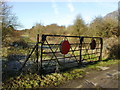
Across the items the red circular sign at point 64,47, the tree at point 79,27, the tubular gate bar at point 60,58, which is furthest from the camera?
the tree at point 79,27

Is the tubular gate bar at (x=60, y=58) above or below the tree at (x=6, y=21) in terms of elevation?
below

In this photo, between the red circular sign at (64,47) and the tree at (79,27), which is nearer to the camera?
the red circular sign at (64,47)

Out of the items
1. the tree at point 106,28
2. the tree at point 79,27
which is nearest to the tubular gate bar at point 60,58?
the tree at point 106,28

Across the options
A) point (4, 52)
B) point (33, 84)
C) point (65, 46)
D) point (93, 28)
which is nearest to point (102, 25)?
point (93, 28)

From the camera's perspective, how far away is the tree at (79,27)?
22786 millimetres

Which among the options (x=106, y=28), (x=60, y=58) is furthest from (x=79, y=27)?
(x=60, y=58)

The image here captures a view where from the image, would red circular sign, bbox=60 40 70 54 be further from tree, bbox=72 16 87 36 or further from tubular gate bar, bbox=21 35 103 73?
tree, bbox=72 16 87 36

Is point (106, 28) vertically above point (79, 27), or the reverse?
point (79, 27)

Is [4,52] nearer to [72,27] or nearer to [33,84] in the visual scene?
[33,84]

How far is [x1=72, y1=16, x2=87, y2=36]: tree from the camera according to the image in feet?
74.8

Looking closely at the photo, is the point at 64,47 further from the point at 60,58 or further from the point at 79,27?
the point at 79,27

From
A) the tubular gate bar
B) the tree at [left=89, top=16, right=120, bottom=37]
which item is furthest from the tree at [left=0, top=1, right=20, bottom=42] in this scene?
the tree at [left=89, top=16, right=120, bottom=37]

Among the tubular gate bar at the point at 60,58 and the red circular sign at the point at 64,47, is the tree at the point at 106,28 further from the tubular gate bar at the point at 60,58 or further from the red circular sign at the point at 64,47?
the red circular sign at the point at 64,47

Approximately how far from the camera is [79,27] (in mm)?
23125
